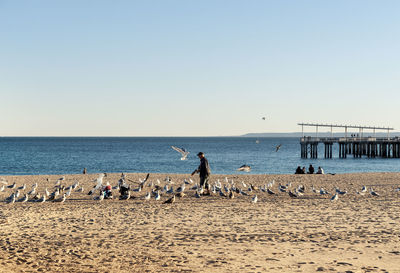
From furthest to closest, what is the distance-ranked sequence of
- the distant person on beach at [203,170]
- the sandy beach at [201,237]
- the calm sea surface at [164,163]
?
1. the calm sea surface at [164,163]
2. the distant person on beach at [203,170]
3. the sandy beach at [201,237]

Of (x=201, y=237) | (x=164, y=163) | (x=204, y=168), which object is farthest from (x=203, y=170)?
(x=164, y=163)

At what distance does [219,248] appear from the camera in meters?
8.91

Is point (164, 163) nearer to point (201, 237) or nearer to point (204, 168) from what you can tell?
point (204, 168)

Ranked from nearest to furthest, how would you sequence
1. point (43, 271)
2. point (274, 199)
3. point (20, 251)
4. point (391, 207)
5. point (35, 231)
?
point (43, 271) → point (20, 251) → point (35, 231) → point (391, 207) → point (274, 199)

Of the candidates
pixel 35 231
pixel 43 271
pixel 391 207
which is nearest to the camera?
Result: pixel 43 271

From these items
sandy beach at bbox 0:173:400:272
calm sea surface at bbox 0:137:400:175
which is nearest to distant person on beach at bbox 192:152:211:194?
sandy beach at bbox 0:173:400:272

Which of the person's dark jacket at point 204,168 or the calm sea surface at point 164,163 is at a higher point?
the person's dark jacket at point 204,168

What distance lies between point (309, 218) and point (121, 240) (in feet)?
17.4

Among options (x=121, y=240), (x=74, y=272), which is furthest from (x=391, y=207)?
(x=74, y=272)

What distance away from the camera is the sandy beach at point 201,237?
783 centimetres

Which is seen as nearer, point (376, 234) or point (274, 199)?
point (376, 234)

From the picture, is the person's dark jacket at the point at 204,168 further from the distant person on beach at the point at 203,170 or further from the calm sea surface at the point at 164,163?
the calm sea surface at the point at 164,163

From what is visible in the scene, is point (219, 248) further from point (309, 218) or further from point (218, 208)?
point (218, 208)

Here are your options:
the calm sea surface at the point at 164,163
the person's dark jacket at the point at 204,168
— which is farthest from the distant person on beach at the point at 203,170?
the calm sea surface at the point at 164,163
